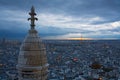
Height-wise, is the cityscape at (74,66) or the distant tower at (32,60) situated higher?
the distant tower at (32,60)

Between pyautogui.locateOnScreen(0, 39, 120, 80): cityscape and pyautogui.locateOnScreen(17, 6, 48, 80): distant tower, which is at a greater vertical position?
pyautogui.locateOnScreen(17, 6, 48, 80): distant tower

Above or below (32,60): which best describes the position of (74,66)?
below

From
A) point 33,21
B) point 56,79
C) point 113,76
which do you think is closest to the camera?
point 33,21

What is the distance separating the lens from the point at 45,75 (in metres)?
5.88

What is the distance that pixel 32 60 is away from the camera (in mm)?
5652

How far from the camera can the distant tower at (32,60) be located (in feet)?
18.4

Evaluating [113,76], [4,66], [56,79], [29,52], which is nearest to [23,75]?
[29,52]

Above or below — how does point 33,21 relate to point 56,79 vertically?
above

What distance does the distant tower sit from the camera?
5621 millimetres

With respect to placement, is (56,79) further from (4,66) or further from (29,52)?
(29,52)

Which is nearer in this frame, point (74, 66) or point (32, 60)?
point (32, 60)

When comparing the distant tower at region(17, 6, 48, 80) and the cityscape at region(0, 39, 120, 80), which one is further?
the cityscape at region(0, 39, 120, 80)

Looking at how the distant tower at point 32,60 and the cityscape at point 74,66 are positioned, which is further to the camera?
the cityscape at point 74,66

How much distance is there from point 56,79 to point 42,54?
23.3 meters
